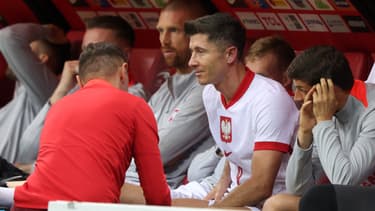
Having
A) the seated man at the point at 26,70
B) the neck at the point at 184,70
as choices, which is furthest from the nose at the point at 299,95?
the seated man at the point at 26,70

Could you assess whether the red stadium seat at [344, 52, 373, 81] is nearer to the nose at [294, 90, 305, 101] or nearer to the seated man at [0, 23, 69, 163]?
the nose at [294, 90, 305, 101]

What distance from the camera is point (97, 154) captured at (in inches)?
238

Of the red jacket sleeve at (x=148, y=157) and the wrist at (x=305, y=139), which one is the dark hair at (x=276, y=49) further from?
the red jacket sleeve at (x=148, y=157)

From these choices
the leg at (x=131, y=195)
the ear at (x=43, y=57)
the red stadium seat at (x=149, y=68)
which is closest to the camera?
the leg at (x=131, y=195)

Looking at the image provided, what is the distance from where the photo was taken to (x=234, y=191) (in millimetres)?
7012

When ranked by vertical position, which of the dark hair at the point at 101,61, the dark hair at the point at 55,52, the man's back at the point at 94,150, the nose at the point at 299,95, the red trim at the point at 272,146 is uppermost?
the dark hair at the point at 101,61

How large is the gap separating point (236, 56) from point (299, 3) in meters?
1.14

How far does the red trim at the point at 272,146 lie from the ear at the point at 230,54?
487 millimetres

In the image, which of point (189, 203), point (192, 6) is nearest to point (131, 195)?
point (189, 203)

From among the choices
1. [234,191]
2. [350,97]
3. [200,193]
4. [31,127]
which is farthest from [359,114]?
[31,127]

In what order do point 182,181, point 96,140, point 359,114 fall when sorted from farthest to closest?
1. point 182,181
2. point 359,114
3. point 96,140

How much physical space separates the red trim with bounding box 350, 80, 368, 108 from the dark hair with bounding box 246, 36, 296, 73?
0.86m

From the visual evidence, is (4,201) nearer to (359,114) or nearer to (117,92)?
(117,92)

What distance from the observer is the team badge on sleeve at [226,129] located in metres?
7.16
